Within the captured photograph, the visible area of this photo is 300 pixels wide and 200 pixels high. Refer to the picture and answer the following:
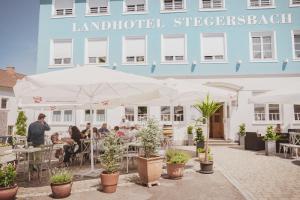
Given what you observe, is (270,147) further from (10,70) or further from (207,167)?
(10,70)

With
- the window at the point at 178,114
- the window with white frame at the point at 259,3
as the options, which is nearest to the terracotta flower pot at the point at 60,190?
the window at the point at 178,114

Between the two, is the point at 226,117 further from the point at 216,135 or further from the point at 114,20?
the point at 114,20

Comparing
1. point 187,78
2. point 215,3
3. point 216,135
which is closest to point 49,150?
point 187,78

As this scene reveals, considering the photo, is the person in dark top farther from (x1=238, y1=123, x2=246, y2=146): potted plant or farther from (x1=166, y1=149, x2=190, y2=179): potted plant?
(x1=238, y1=123, x2=246, y2=146): potted plant

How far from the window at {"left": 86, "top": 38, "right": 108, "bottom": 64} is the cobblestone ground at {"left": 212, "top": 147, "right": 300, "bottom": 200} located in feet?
35.6

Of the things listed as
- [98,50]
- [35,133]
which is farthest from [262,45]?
[35,133]

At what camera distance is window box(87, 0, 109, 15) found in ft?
63.2

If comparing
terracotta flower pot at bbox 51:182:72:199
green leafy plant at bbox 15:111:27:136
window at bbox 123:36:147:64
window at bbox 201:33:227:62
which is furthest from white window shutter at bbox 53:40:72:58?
terracotta flower pot at bbox 51:182:72:199

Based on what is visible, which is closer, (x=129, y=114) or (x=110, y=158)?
(x=110, y=158)

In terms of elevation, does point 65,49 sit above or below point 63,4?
below

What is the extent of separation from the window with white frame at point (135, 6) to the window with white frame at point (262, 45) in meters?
7.66

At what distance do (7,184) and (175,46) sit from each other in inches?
571

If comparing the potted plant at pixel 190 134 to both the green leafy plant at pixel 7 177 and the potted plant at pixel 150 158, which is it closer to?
the potted plant at pixel 150 158

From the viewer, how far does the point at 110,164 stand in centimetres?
672
